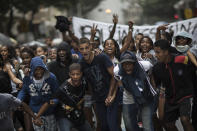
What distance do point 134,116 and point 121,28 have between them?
5080 millimetres

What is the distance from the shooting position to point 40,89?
5531 millimetres

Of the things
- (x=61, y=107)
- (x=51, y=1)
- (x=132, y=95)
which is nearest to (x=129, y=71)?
(x=132, y=95)

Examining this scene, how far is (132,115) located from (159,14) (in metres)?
42.2

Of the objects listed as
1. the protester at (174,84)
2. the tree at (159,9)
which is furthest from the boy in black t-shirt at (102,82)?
the tree at (159,9)

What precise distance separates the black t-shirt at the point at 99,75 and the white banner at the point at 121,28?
4.50 meters

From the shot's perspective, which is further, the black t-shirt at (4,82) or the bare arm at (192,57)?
the bare arm at (192,57)

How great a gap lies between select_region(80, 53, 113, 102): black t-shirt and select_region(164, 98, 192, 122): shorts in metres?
0.96

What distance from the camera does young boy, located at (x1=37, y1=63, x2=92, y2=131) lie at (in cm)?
540

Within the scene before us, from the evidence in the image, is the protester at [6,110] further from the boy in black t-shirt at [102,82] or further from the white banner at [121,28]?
the white banner at [121,28]

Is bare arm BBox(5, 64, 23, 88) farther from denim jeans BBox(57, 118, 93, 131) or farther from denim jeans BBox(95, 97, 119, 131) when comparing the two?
denim jeans BBox(95, 97, 119, 131)

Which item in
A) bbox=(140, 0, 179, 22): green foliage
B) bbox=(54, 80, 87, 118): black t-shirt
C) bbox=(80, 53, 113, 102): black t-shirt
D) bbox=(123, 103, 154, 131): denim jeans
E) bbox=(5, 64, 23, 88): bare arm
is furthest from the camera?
bbox=(140, 0, 179, 22): green foliage

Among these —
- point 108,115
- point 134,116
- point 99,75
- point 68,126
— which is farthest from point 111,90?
point 68,126

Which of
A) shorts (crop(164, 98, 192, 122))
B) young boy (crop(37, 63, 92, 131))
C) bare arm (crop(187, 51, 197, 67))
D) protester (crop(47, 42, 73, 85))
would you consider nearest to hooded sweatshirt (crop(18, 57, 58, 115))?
young boy (crop(37, 63, 92, 131))

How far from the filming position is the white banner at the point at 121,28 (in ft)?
33.1
